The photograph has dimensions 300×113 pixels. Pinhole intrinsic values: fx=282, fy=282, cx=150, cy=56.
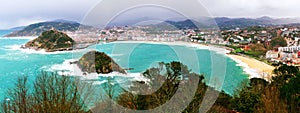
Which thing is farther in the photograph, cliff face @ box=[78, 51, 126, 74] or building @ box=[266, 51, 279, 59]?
building @ box=[266, 51, 279, 59]

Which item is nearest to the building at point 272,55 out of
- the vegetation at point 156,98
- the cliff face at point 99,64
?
the cliff face at point 99,64

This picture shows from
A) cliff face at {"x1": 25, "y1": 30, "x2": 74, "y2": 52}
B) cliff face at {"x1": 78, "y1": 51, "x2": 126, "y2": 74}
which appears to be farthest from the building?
cliff face at {"x1": 25, "y1": 30, "x2": 74, "y2": 52}

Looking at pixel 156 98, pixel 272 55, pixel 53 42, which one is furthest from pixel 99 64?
pixel 53 42

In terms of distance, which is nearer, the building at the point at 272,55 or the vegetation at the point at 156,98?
the vegetation at the point at 156,98

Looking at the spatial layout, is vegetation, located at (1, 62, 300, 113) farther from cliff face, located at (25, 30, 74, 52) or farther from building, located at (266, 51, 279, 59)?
cliff face, located at (25, 30, 74, 52)

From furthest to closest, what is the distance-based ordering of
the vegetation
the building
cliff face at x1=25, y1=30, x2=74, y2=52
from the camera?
cliff face at x1=25, y1=30, x2=74, y2=52 → the building → the vegetation

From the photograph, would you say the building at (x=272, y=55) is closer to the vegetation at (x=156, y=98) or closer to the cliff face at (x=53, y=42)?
the vegetation at (x=156, y=98)
